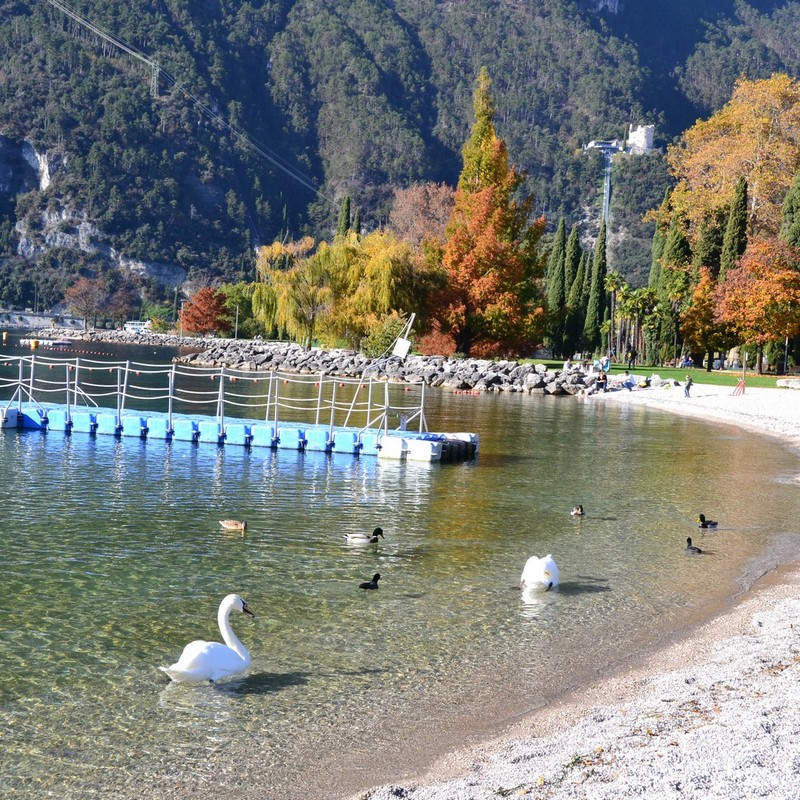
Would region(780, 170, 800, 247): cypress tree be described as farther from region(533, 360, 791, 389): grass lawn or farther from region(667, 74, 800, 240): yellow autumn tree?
region(667, 74, 800, 240): yellow autumn tree

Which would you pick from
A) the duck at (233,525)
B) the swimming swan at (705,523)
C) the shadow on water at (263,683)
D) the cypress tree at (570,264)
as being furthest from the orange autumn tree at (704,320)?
the shadow on water at (263,683)

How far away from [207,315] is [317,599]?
11821cm

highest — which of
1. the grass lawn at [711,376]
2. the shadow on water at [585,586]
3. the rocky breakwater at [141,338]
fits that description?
the grass lawn at [711,376]

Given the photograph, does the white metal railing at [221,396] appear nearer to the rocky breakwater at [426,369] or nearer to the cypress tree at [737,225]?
the rocky breakwater at [426,369]

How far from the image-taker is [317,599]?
13156mm

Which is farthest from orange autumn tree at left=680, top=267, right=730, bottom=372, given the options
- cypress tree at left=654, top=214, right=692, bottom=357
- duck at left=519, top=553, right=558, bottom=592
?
duck at left=519, top=553, right=558, bottom=592

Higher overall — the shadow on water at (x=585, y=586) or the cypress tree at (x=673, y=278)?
the cypress tree at (x=673, y=278)

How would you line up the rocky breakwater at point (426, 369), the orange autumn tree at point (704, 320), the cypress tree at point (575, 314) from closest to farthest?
1. the rocky breakwater at point (426, 369)
2. the orange autumn tree at point (704, 320)
3. the cypress tree at point (575, 314)

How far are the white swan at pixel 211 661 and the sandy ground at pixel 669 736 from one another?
8.78ft

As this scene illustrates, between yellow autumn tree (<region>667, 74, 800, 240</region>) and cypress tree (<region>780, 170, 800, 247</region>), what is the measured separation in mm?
8959

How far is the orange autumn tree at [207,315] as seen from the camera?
128m

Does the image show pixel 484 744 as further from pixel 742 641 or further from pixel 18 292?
pixel 18 292

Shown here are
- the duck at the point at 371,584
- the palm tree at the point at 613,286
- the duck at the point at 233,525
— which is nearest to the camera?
the duck at the point at 371,584

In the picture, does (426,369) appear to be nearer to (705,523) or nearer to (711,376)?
(711,376)
